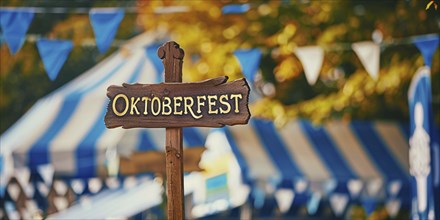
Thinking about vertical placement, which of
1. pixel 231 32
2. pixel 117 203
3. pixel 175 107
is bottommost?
pixel 175 107

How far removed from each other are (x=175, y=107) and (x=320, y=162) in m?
6.67

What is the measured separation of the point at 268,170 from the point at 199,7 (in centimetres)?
325

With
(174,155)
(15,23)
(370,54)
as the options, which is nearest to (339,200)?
(370,54)

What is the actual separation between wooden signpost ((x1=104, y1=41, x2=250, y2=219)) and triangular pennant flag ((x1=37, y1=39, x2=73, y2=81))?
537cm

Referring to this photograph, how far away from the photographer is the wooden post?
22.2ft

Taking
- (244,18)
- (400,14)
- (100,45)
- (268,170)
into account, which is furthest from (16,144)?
(400,14)

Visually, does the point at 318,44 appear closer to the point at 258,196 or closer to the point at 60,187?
the point at 258,196

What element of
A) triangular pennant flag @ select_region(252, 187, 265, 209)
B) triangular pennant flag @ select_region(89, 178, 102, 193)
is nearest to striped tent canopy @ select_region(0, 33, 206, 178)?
triangular pennant flag @ select_region(89, 178, 102, 193)

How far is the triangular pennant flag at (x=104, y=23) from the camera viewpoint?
462 inches

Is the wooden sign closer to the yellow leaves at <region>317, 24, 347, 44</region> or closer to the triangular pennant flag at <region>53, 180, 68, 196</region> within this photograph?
the triangular pennant flag at <region>53, 180, 68, 196</region>

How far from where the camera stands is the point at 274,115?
14.8 metres

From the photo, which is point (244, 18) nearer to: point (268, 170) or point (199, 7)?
point (199, 7)

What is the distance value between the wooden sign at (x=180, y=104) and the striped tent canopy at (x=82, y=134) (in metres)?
4.94

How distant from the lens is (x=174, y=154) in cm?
684
